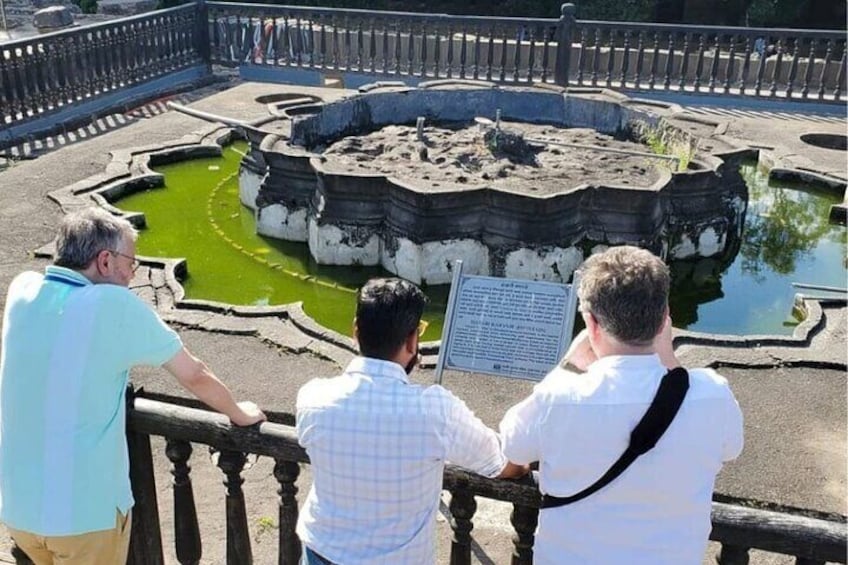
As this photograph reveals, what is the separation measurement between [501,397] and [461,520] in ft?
9.00

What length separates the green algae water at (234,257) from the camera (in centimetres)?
718

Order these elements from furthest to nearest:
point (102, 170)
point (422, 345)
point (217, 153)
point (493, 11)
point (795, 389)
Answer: point (493, 11) < point (217, 153) < point (102, 170) < point (422, 345) < point (795, 389)

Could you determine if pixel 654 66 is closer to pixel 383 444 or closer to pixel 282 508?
pixel 282 508

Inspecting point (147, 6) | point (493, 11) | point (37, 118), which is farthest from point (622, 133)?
point (147, 6)

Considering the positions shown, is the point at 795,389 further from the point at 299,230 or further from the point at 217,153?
the point at 217,153

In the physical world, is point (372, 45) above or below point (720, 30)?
below

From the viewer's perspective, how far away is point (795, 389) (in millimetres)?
5383

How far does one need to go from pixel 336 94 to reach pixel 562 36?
387cm

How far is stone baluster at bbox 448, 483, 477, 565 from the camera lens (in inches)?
96.2

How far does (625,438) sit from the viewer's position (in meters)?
2.02

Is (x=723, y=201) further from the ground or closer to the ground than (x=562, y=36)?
closer to the ground

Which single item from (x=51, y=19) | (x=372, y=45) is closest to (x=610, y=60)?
(x=372, y=45)

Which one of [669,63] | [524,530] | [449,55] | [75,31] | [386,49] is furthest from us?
[386,49]

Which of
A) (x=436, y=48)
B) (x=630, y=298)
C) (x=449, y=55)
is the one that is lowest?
(x=449, y=55)
